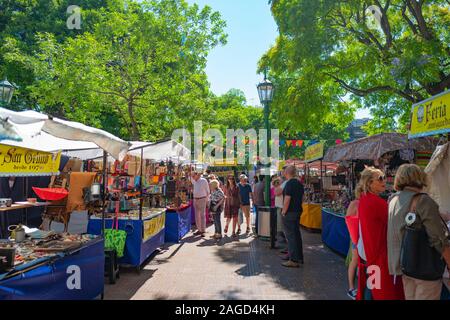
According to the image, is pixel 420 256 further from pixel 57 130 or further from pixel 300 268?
pixel 300 268

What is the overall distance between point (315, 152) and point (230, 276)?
19.6 ft

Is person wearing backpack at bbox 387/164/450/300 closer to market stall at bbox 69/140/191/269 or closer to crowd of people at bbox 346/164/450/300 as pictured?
crowd of people at bbox 346/164/450/300

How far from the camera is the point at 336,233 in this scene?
26.7 feet

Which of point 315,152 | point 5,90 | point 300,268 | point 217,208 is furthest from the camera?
point 315,152

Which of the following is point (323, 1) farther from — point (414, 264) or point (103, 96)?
point (103, 96)

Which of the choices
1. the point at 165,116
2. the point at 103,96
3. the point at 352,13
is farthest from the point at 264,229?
the point at 103,96

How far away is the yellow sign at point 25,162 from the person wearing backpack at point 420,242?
676cm

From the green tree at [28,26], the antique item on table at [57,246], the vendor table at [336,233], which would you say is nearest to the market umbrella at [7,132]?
the antique item on table at [57,246]

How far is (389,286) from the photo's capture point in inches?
134

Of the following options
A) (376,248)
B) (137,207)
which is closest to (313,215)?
(137,207)

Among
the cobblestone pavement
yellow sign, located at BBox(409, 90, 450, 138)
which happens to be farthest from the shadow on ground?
yellow sign, located at BBox(409, 90, 450, 138)

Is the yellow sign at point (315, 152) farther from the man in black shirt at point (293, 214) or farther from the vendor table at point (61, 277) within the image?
the vendor table at point (61, 277)

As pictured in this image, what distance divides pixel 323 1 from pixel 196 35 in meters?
7.81

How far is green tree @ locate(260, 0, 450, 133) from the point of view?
8.77m
